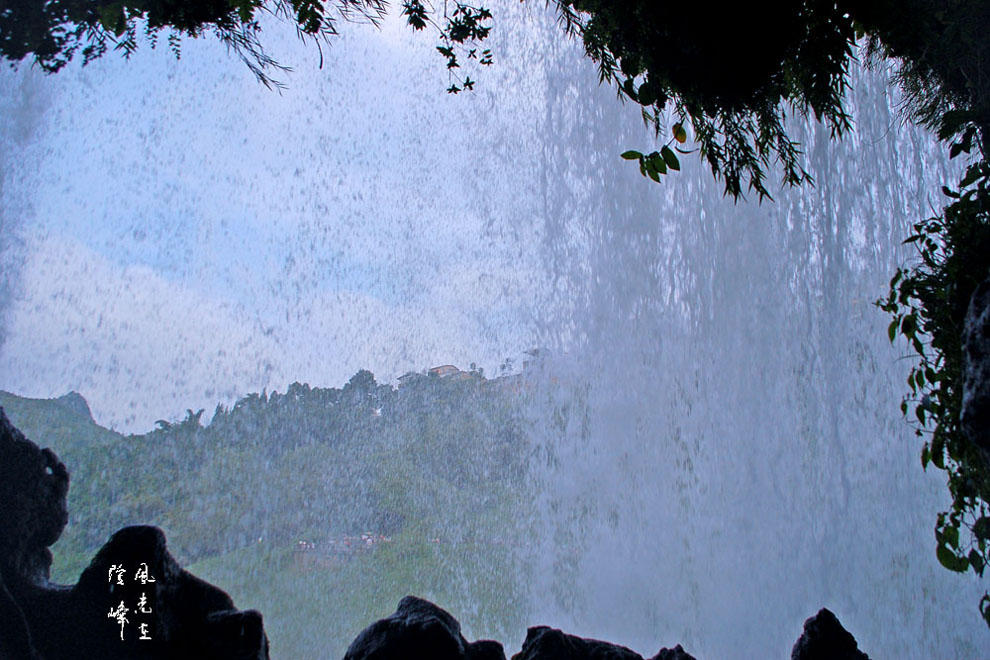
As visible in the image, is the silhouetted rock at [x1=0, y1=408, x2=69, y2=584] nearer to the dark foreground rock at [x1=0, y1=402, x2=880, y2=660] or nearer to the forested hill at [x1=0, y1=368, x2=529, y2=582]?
the dark foreground rock at [x1=0, y1=402, x2=880, y2=660]

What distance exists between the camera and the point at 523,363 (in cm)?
933

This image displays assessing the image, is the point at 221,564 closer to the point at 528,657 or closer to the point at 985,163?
the point at 528,657

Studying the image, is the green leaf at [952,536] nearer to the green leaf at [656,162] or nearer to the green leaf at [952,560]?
the green leaf at [952,560]

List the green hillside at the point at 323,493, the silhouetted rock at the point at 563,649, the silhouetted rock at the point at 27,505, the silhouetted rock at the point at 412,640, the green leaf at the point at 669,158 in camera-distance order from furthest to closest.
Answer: the green hillside at the point at 323,493 → the silhouetted rock at the point at 27,505 → the silhouetted rock at the point at 563,649 → the silhouetted rock at the point at 412,640 → the green leaf at the point at 669,158

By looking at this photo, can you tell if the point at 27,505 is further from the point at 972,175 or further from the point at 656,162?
the point at 972,175

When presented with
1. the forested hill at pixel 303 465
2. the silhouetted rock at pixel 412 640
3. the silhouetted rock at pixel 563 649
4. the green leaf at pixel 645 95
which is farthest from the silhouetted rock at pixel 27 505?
the forested hill at pixel 303 465

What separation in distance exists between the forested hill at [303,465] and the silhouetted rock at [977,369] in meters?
7.26

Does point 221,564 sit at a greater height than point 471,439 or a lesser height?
lesser

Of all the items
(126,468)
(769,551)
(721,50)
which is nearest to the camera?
(721,50)

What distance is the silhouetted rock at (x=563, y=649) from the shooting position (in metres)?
2.50

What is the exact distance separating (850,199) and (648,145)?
2912 millimetres

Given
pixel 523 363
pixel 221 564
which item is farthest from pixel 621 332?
pixel 221 564

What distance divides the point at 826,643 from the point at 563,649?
1.04 meters

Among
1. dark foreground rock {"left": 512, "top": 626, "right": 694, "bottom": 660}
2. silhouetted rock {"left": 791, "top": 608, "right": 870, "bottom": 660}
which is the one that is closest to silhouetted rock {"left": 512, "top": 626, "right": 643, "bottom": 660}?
dark foreground rock {"left": 512, "top": 626, "right": 694, "bottom": 660}
